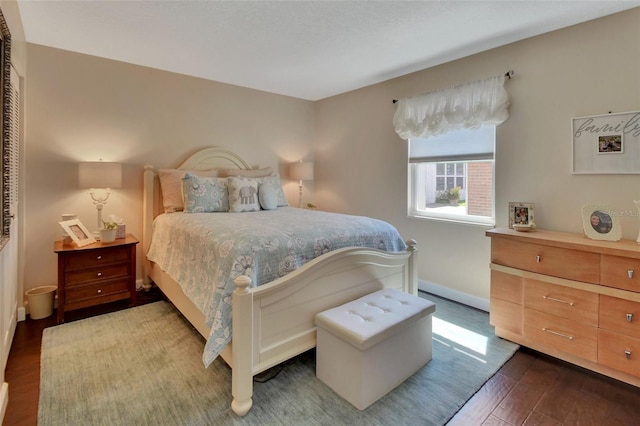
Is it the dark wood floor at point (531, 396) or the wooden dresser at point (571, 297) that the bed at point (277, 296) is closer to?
the wooden dresser at point (571, 297)

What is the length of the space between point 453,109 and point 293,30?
1601 mm

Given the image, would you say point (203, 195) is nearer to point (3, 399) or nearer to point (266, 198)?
point (266, 198)

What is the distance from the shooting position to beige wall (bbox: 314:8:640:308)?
2.20m

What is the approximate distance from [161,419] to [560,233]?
9.21 feet

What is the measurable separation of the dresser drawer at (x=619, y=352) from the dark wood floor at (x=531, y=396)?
0.12 metres

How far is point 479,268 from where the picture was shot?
9.80 ft

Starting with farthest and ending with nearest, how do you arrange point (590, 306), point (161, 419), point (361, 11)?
point (361, 11) → point (590, 306) → point (161, 419)

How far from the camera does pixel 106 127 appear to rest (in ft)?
10.3

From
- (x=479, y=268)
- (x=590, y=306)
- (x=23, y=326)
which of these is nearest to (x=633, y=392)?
(x=590, y=306)

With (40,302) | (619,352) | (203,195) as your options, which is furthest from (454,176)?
(40,302)

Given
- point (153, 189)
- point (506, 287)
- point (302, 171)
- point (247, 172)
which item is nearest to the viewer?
point (506, 287)

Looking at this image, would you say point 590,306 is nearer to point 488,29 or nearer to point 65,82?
point 488,29

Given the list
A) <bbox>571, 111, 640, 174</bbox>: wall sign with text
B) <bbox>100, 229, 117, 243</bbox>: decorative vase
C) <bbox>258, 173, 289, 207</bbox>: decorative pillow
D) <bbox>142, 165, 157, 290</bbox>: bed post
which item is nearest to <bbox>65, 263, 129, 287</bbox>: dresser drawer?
<bbox>100, 229, 117, 243</bbox>: decorative vase

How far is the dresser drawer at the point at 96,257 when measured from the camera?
259cm
